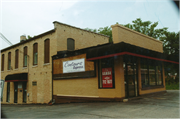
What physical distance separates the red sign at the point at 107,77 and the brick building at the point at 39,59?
6749 millimetres

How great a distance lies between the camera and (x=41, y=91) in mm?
18000

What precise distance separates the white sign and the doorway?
3543 millimetres

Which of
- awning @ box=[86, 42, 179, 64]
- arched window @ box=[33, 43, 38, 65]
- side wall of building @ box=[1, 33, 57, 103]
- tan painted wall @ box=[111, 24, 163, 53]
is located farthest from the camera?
arched window @ box=[33, 43, 38, 65]

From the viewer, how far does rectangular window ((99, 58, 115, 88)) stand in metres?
11.3

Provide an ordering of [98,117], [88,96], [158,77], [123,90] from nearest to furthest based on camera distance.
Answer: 1. [98,117]
2. [123,90]
3. [88,96]
4. [158,77]

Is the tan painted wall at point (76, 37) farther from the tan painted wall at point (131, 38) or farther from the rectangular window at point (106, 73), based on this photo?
the tan painted wall at point (131, 38)

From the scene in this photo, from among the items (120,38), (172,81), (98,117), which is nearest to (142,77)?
(120,38)

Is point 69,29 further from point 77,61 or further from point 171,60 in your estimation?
point 171,60

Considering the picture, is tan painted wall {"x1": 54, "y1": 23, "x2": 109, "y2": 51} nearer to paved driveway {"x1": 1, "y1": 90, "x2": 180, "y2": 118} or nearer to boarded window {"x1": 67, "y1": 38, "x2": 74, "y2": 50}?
boarded window {"x1": 67, "y1": 38, "x2": 74, "y2": 50}

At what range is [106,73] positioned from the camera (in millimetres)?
11555

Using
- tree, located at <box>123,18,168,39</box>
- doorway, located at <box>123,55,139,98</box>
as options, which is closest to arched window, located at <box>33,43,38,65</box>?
doorway, located at <box>123,55,139,98</box>

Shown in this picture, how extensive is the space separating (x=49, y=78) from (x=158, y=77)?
1055cm

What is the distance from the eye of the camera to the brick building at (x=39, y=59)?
17.0m

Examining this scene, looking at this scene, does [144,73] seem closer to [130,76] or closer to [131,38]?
[130,76]
